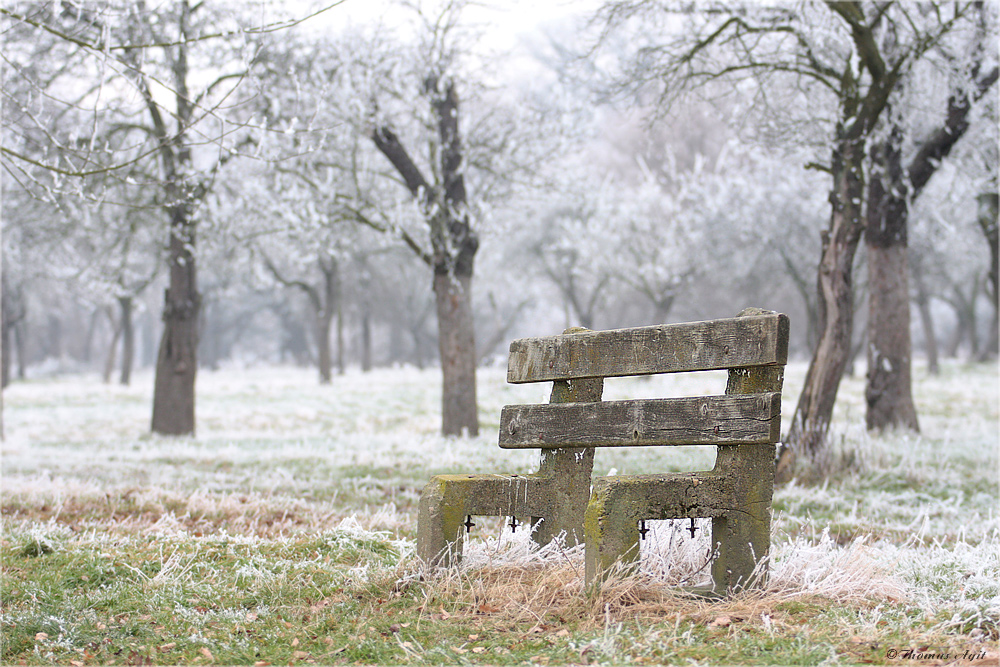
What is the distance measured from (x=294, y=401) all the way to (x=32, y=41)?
12376mm

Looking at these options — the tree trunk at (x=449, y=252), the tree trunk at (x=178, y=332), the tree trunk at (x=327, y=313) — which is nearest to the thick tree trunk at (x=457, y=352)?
the tree trunk at (x=449, y=252)

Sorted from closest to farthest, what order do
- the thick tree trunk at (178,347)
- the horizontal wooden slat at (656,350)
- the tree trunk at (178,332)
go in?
the horizontal wooden slat at (656,350), the tree trunk at (178,332), the thick tree trunk at (178,347)

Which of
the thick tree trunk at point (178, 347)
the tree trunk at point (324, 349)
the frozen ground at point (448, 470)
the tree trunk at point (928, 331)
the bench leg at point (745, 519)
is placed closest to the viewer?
the bench leg at point (745, 519)

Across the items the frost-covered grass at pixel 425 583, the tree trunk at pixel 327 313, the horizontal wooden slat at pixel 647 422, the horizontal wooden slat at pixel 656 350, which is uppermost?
the tree trunk at pixel 327 313

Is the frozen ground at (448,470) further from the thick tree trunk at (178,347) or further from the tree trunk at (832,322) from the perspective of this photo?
the thick tree trunk at (178,347)

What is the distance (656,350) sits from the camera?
169 inches

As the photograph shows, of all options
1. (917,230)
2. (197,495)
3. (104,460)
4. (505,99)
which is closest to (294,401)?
(505,99)

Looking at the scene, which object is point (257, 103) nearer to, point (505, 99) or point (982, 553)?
point (505, 99)

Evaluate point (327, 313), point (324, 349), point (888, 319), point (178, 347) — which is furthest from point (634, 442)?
point (327, 313)

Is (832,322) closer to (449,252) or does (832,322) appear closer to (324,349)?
(449,252)

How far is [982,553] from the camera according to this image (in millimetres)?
4980

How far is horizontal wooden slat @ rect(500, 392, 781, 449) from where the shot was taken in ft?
13.5

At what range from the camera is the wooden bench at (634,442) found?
13.4ft

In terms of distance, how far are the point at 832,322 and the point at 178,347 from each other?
11.0 m
